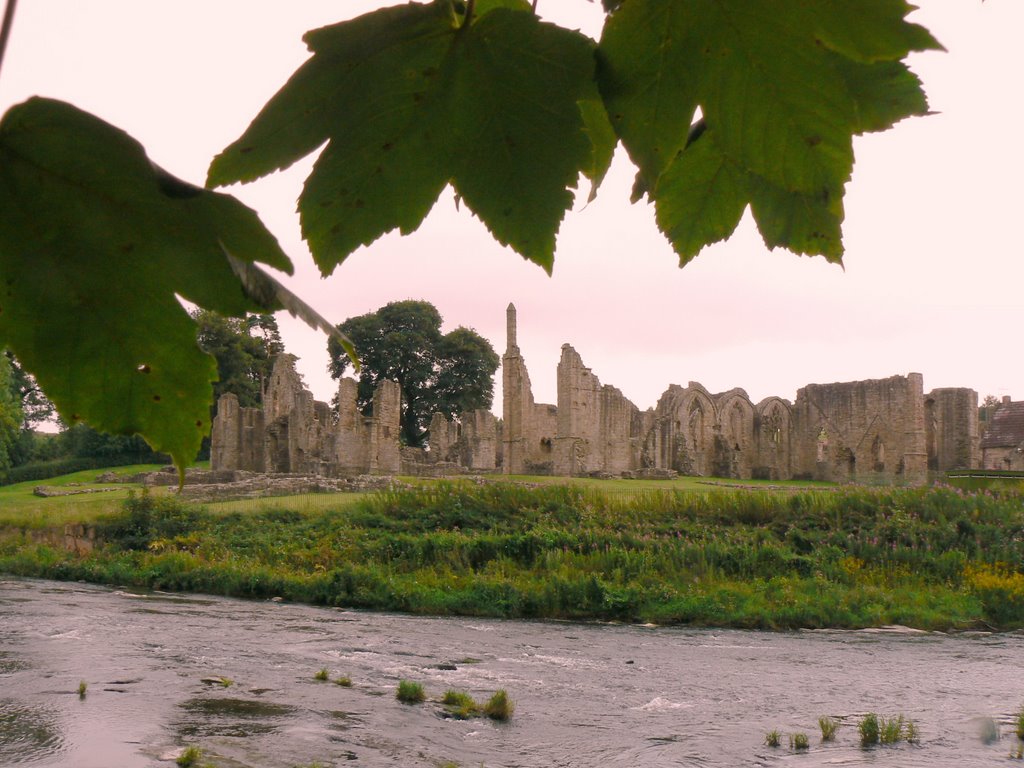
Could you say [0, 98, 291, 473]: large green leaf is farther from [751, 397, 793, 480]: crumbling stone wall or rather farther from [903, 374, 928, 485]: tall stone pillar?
[751, 397, 793, 480]: crumbling stone wall

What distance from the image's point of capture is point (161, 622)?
44.5 feet

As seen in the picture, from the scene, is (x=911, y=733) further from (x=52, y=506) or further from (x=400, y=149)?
(x=52, y=506)

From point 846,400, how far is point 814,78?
3830cm

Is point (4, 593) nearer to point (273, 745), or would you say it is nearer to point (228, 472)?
point (273, 745)

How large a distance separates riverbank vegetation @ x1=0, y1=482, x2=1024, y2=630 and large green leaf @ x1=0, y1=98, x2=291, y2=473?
14363mm

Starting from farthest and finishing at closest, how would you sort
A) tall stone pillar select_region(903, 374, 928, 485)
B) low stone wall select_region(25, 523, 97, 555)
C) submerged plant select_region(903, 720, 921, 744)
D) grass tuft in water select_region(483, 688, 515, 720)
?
tall stone pillar select_region(903, 374, 928, 485)
low stone wall select_region(25, 523, 97, 555)
grass tuft in water select_region(483, 688, 515, 720)
submerged plant select_region(903, 720, 921, 744)

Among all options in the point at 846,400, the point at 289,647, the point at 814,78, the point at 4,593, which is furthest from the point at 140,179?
the point at 846,400

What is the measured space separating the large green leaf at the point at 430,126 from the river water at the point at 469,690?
797 centimetres

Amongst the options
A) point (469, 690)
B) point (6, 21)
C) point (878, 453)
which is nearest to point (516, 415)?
point (878, 453)

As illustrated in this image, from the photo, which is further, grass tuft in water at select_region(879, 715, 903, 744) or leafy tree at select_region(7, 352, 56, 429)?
grass tuft in water at select_region(879, 715, 903, 744)

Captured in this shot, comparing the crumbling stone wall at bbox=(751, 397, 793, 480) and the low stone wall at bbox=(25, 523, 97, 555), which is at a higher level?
the crumbling stone wall at bbox=(751, 397, 793, 480)

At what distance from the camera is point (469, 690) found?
10367 millimetres

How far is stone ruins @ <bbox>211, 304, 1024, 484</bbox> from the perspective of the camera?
34.4 m

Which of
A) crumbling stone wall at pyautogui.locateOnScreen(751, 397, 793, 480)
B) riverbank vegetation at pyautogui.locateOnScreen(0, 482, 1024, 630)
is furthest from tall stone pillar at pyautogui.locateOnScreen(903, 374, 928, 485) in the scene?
riverbank vegetation at pyautogui.locateOnScreen(0, 482, 1024, 630)
